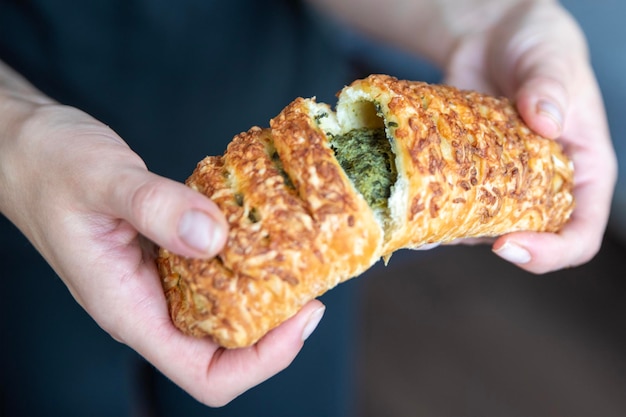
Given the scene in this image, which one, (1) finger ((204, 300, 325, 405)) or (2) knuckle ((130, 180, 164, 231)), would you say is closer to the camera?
(2) knuckle ((130, 180, 164, 231))

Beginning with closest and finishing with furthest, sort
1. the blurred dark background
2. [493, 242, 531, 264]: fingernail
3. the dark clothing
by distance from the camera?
[493, 242, 531, 264]: fingernail
the dark clothing
the blurred dark background

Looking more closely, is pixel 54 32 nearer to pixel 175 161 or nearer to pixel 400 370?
pixel 175 161

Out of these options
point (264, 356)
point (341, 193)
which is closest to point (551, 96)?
point (341, 193)

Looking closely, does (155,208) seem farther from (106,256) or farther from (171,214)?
(106,256)

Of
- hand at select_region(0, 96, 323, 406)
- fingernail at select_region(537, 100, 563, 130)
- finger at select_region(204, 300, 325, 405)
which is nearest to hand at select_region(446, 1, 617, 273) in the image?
fingernail at select_region(537, 100, 563, 130)

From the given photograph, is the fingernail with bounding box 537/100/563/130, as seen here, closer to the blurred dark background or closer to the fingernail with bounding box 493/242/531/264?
the fingernail with bounding box 493/242/531/264

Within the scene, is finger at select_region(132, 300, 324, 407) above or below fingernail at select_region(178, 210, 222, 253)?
below

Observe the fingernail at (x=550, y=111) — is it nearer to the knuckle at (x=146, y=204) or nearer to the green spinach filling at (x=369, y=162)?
the green spinach filling at (x=369, y=162)

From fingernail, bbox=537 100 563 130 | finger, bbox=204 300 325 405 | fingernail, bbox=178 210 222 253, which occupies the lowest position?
finger, bbox=204 300 325 405
